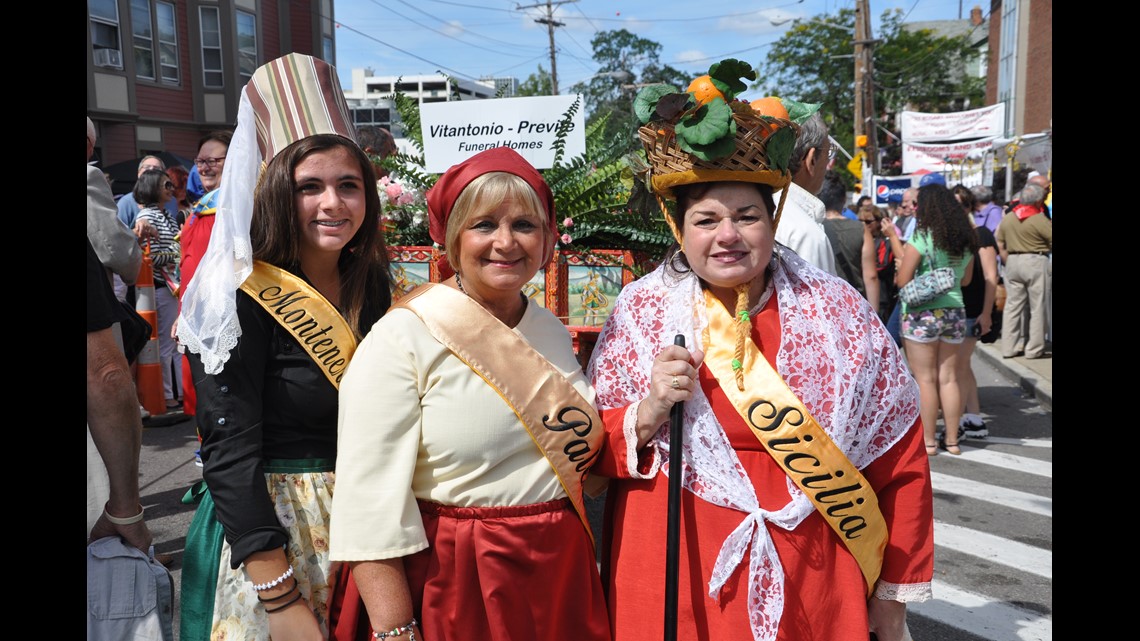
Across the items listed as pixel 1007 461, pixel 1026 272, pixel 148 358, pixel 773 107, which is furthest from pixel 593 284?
pixel 1026 272

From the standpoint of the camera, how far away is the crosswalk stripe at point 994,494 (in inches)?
211

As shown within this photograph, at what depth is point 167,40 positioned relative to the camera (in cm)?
1900

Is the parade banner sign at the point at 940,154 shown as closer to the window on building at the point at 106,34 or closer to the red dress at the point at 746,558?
the window on building at the point at 106,34

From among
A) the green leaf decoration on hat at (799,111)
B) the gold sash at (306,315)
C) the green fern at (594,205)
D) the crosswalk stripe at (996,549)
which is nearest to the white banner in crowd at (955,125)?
the crosswalk stripe at (996,549)

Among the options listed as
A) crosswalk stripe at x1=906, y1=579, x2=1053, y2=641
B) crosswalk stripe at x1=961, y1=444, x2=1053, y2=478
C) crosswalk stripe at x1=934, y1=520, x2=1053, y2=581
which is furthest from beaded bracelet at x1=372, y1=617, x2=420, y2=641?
crosswalk stripe at x1=961, y1=444, x2=1053, y2=478

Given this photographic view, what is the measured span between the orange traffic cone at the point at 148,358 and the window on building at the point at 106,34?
1269 cm

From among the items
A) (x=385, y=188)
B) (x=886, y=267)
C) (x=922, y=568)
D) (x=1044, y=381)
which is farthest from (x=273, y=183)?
(x=1044, y=381)

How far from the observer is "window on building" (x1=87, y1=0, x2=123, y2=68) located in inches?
671

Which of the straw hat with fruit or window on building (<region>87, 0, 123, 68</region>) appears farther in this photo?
window on building (<region>87, 0, 123, 68</region>)

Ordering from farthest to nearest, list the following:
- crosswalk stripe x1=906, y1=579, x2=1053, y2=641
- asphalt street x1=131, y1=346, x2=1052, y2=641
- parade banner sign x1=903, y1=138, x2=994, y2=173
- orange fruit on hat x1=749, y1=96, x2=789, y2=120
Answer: parade banner sign x1=903, y1=138, x2=994, y2=173 → asphalt street x1=131, y1=346, x2=1052, y2=641 → crosswalk stripe x1=906, y1=579, x2=1053, y2=641 → orange fruit on hat x1=749, y1=96, x2=789, y2=120

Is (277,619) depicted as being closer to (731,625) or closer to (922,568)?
(731,625)

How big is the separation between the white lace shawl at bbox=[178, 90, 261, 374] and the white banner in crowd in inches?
838

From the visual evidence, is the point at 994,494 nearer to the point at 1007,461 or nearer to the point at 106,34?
the point at 1007,461

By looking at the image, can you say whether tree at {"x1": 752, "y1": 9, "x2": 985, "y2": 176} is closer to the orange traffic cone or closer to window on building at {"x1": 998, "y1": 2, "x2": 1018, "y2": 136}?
window on building at {"x1": 998, "y1": 2, "x2": 1018, "y2": 136}
